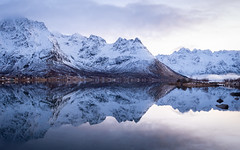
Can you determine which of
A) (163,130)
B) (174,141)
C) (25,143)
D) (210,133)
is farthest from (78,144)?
(210,133)

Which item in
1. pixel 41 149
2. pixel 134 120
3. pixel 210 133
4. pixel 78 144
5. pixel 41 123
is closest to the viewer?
pixel 41 149

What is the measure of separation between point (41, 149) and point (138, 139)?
1190 centimetres

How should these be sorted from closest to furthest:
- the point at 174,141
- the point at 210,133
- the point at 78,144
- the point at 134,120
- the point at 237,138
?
1. the point at 78,144
2. the point at 174,141
3. the point at 237,138
4. the point at 210,133
5. the point at 134,120

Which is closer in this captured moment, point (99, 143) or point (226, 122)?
point (99, 143)

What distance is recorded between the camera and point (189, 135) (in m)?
33.7

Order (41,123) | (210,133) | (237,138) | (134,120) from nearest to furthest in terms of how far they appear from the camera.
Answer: (237,138) < (210,133) < (41,123) < (134,120)

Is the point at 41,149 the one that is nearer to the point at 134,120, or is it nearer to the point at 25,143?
the point at 25,143

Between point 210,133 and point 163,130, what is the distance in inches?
267

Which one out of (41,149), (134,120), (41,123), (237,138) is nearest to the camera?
(41,149)

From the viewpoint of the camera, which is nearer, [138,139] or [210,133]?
[138,139]

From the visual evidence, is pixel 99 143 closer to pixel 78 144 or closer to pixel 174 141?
pixel 78 144

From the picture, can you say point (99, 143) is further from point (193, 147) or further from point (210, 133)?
point (210, 133)

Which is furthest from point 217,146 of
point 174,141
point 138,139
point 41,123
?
point 41,123

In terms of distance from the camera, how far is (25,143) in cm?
2877
